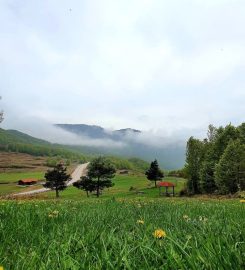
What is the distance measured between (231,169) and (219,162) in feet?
9.47

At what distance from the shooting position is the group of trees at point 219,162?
2768 inches

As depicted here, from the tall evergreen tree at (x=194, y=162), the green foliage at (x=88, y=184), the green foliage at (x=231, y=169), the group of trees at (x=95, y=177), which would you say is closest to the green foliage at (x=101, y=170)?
the group of trees at (x=95, y=177)

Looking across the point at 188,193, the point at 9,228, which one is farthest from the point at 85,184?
the point at 9,228

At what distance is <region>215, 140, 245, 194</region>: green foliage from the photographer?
70.0 metres

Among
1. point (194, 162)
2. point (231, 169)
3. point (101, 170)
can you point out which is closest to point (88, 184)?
point (101, 170)

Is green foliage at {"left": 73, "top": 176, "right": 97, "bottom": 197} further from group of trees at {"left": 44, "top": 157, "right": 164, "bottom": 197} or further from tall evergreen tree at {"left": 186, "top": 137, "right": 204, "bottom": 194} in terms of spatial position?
tall evergreen tree at {"left": 186, "top": 137, "right": 204, "bottom": 194}

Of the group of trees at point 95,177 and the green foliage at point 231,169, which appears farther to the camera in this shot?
the group of trees at point 95,177

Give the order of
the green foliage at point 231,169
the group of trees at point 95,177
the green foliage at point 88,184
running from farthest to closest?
the green foliage at point 88,184 < the group of trees at point 95,177 < the green foliage at point 231,169

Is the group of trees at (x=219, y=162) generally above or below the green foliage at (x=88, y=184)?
above

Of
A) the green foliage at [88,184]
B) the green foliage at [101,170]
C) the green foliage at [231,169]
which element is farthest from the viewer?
the green foliage at [88,184]

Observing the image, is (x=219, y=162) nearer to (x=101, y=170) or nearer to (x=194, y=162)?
(x=194, y=162)

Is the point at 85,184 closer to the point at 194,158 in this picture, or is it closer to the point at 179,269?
the point at 194,158

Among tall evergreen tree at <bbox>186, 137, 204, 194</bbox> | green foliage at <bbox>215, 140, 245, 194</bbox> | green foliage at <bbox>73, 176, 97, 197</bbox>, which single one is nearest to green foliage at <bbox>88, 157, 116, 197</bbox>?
green foliage at <bbox>73, 176, 97, 197</bbox>

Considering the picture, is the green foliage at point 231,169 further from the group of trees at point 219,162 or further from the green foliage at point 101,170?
the green foliage at point 101,170
